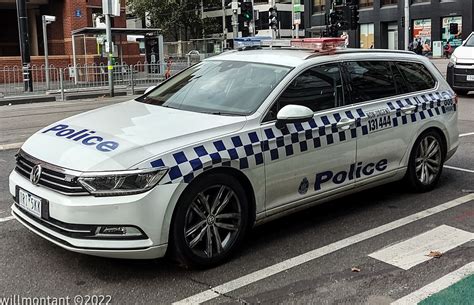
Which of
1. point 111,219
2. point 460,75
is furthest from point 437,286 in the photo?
point 460,75

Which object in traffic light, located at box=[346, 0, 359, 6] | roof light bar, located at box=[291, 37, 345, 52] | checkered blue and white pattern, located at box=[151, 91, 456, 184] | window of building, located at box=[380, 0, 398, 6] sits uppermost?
window of building, located at box=[380, 0, 398, 6]

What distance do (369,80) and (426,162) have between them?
127 cm

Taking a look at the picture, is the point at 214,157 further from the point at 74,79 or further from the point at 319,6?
the point at 319,6

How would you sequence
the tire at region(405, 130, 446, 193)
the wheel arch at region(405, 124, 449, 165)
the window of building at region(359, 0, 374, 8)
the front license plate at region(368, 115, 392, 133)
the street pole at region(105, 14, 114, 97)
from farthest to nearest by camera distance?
1. the window of building at region(359, 0, 374, 8)
2. the street pole at region(105, 14, 114, 97)
3. the tire at region(405, 130, 446, 193)
4. the wheel arch at region(405, 124, 449, 165)
5. the front license plate at region(368, 115, 392, 133)

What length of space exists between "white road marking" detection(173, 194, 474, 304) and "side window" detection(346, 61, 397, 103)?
123 cm

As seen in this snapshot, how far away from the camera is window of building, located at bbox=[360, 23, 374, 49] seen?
53219 millimetres

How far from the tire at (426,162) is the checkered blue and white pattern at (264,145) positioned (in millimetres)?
409

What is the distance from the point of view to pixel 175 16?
62.0 metres

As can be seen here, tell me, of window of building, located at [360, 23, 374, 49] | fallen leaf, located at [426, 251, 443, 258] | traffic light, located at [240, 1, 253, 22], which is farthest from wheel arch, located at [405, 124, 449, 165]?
window of building, located at [360, 23, 374, 49]

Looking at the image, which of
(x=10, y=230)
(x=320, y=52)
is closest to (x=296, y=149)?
Answer: (x=320, y=52)

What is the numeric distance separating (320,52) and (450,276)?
7.76ft

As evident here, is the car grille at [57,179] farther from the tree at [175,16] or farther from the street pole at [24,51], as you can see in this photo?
the tree at [175,16]

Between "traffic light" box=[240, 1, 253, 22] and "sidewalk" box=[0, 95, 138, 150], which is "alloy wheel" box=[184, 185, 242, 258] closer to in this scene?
"sidewalk" box=[0, 95, 138, 150]

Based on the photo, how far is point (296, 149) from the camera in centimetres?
462
